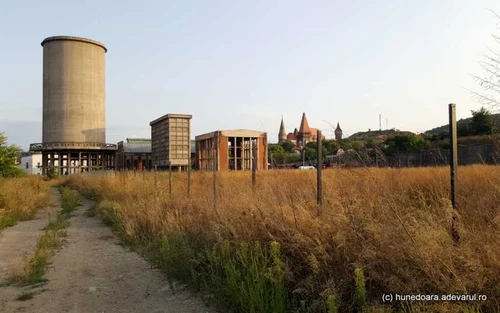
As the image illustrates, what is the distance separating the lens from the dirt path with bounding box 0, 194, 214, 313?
4957 millimetres

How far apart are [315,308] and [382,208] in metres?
1.37

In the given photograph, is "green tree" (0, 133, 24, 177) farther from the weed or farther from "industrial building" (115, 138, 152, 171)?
"industrial building" (115, 138, 152, 171)

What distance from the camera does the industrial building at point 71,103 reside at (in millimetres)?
69875

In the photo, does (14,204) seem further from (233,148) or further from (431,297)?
(233,148)

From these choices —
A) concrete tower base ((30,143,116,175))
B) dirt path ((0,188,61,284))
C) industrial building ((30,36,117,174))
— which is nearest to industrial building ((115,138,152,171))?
concrete tower base ((30,143,116,175))

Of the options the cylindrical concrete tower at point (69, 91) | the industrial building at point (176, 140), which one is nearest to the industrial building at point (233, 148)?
the industrial building at point (176, 140)

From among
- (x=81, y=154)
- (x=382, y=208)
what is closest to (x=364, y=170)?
(x=382, y=208)

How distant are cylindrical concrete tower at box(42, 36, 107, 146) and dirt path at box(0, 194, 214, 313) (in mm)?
68019

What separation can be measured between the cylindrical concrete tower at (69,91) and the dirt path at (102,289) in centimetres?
6802

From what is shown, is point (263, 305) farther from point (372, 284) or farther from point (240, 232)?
point (240, 232)

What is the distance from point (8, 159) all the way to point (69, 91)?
56.8 metres

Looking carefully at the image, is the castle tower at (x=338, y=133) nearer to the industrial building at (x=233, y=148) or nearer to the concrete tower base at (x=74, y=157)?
the industrial building at (x=233, y=148)

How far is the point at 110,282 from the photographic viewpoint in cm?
619

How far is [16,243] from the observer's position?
9766 mm
